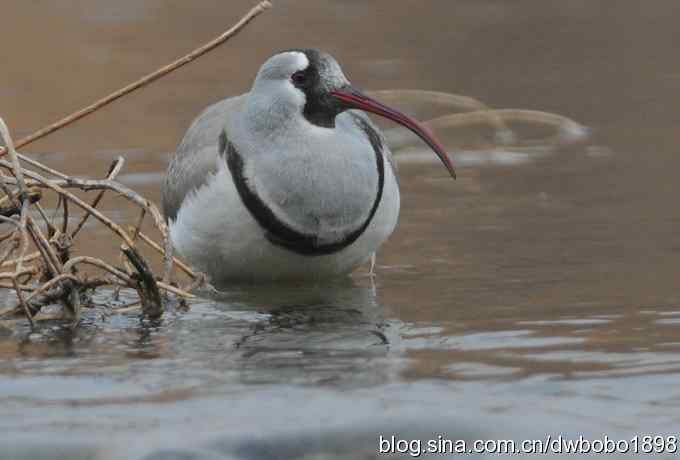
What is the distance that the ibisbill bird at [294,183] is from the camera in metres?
7.45

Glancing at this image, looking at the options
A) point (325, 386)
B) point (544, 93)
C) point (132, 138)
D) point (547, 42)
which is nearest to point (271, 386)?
point (325, 386)

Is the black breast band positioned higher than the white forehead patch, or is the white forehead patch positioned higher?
the white forehead patch

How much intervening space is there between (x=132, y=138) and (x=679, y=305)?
17.2 feet

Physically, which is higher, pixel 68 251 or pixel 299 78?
pixel 299 78

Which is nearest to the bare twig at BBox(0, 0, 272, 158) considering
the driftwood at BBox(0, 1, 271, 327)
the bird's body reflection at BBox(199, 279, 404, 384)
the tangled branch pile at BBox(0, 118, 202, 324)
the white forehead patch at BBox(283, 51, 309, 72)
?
the driftwood at BBox(0, 1, 271, 327)

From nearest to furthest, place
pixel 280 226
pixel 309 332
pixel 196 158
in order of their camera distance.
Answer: pixel 309 332 < pixel 280 226 < pixel 196 158

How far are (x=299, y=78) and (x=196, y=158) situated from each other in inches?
27.1

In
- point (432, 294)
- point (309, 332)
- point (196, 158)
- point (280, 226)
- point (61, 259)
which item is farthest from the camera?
point (196, 158)

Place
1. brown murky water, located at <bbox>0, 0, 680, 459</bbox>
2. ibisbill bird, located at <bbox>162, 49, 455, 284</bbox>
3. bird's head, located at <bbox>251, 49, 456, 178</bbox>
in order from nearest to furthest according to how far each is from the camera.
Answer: brown murky water, located at <bbox>0, 0, 680, 459</bbox> → ibisbill bird, located at <bbox>162, 49, 455, 284</bbox> → bird's head, located at <bbox>251, 49, 456, 178</bbox>

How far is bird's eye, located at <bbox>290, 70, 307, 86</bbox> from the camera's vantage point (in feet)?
24.9

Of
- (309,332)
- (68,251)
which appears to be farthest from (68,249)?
(309,332)

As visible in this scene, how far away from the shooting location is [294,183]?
7445 mm

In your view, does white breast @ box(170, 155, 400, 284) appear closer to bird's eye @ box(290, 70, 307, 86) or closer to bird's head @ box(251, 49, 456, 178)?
bird's head @ box(251, 49, 456, 178)

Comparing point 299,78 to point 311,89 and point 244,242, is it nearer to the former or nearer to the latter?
point 311,89
